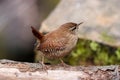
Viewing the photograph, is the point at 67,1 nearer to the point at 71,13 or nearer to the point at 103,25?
the point at 71,13

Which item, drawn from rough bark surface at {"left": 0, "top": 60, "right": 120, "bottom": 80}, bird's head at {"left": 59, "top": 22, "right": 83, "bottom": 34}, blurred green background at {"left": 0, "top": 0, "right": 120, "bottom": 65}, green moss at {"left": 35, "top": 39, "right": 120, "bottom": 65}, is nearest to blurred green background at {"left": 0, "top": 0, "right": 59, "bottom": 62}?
blurred green background at {"left": 0, "top": 0, "right": 120, "bottom": 65}

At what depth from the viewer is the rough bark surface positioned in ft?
15.2

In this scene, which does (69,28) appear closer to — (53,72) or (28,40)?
(53,72)

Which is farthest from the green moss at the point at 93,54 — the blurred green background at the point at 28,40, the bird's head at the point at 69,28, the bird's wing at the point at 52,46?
the bird's wing at the point at 52,46

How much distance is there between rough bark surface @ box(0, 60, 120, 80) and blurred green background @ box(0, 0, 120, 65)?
1.90m

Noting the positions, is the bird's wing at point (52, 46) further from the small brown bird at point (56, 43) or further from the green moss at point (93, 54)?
the green moss at point (93, 54)

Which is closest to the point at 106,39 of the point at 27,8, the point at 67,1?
the point at 67,1

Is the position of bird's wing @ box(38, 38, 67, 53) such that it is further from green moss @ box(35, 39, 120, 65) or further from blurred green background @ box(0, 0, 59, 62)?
blurred green background @ box(0, 0, 59, 62)

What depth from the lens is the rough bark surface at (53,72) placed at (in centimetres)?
463

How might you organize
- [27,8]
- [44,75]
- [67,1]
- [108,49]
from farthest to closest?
[27,8], [67,1], [108,49], [44,75]

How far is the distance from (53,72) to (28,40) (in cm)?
340

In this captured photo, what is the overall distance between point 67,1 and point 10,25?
113 cm

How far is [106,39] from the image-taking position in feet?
22.1

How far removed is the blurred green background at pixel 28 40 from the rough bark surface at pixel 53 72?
1900 millimetres
